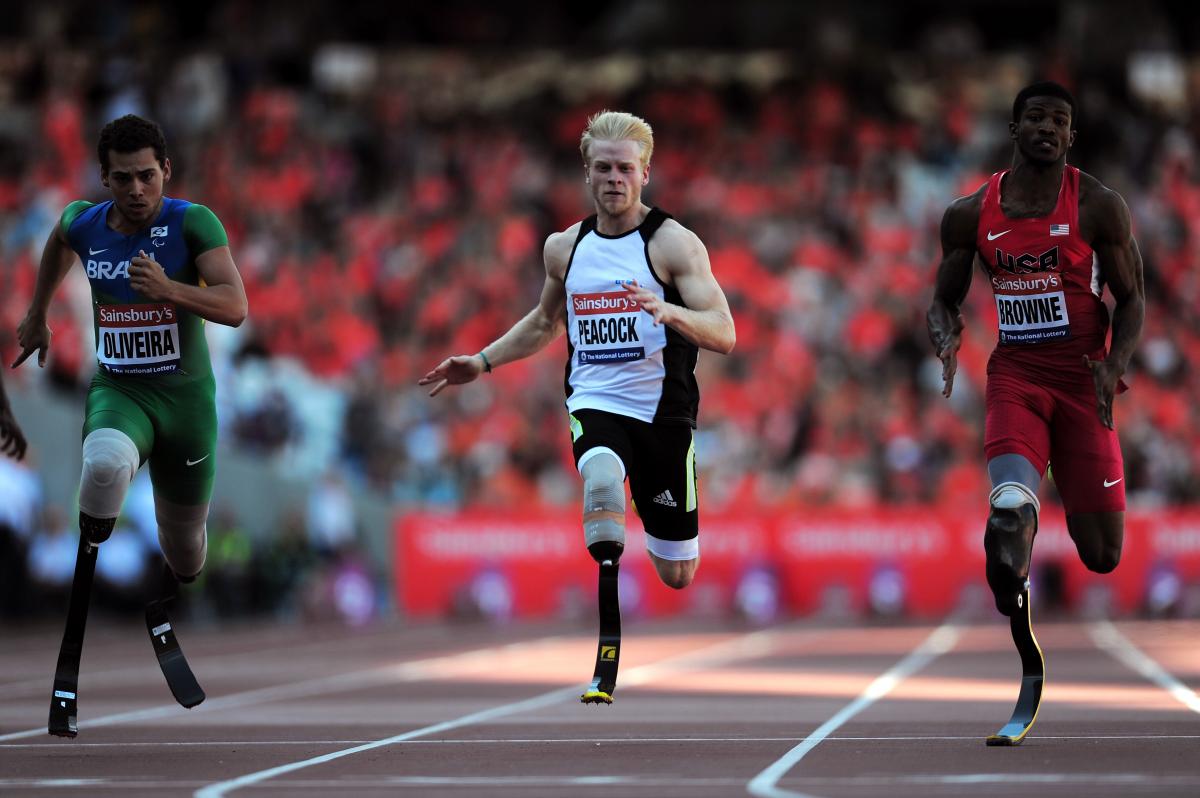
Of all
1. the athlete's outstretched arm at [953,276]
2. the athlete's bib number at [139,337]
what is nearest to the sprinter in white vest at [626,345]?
the athlete's outstretched arm at [953,276]

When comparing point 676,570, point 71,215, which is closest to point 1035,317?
point 676,570

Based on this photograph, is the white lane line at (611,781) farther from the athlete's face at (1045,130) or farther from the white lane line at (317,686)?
the athlete's face at (1045,130)

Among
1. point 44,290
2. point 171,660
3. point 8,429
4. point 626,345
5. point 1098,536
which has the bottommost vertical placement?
point 171,660

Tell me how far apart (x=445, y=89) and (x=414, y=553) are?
41.3ft

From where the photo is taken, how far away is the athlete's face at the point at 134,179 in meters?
9.47

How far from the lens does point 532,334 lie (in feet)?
34.2

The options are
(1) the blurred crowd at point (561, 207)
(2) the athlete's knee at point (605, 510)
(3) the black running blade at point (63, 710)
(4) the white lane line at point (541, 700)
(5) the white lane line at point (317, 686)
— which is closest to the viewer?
(4) the white lane line at point (541, 700)

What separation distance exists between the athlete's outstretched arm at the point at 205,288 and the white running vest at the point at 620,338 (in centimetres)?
160

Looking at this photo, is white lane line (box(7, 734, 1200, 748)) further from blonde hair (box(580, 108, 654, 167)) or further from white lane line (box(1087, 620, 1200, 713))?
blonde hair (box(580, 108, 654, 167))

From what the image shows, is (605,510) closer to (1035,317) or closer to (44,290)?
(1035,317)

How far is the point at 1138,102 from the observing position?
3459cm

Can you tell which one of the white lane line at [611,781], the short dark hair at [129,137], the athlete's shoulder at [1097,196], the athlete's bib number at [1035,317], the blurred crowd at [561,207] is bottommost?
the white lane line at [611,781]

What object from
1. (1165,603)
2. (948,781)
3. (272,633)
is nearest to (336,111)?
(272,633)

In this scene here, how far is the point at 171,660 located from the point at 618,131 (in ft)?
10.8
